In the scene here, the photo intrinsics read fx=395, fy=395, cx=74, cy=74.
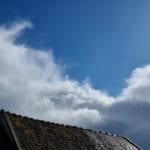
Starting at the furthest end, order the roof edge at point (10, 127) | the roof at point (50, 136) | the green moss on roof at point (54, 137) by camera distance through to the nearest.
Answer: the green moss on roof at point (54, 137), the roof at point (50, 136), the roof edge at point (10, 127)

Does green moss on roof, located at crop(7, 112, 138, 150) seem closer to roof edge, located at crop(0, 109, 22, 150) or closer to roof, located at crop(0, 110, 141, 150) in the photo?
roof, located at crop(0, 110, 141, 150)

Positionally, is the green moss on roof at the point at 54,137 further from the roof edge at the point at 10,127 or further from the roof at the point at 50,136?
the roof edge at the point at 10,127

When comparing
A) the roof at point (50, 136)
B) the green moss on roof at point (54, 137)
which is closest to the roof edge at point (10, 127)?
the roof at point (50, 136)

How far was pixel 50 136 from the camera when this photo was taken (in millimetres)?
29828

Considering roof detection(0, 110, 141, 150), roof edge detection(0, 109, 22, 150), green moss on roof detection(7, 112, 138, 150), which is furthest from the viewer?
green moss on roof detection(7, 112, 138, 150)

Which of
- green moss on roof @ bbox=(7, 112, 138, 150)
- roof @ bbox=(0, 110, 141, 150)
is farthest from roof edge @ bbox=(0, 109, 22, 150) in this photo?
green moss on roof @ bbox=(7, 112, 138, 150)

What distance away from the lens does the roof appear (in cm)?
2714

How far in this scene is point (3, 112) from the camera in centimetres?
2845

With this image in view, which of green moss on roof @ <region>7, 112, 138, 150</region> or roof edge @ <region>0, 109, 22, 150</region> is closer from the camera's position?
roof edge @ <region>0, 109, 22, 150</region>

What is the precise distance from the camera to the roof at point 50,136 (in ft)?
89.0

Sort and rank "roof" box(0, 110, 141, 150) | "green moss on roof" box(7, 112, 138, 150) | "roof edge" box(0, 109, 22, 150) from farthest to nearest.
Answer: "green moss on roof" box(7, 112, 138, 150)
"roof" box(0, 110, 141, 150)
"roof edge" box(0, 109, 22, 150)

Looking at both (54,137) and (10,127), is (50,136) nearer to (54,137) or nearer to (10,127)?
(54,137)

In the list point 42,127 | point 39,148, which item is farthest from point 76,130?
point 39,148

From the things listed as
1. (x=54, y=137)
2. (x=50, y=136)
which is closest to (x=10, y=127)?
(x=50, y=136)
